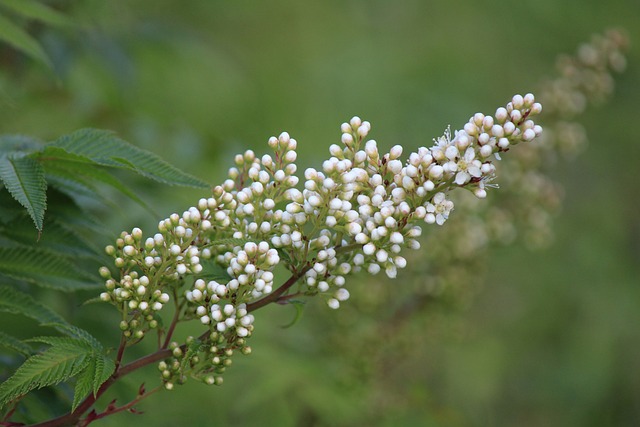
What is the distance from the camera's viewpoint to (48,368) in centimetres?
206

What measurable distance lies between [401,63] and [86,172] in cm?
643

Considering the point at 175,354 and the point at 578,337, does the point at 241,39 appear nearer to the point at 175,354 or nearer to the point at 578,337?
the point at 578,337

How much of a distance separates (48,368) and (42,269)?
24.8 inches

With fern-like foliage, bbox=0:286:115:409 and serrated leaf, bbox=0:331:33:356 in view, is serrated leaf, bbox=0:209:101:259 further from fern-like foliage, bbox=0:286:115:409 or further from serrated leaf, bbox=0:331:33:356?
fern-like foliage, bbox=0:286:115:409

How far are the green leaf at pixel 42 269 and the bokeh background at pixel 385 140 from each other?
53.3 inches

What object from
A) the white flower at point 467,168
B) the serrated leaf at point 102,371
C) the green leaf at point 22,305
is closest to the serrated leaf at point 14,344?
the green leaf at point 22,305

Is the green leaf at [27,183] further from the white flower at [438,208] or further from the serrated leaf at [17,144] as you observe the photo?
the white flower at [438,208]

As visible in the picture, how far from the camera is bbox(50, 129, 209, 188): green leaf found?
7.87ft

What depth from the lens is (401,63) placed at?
8.59 metres

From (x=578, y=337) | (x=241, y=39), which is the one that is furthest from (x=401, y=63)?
(x=578, y=337)

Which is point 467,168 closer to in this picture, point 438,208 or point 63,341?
point 438,208

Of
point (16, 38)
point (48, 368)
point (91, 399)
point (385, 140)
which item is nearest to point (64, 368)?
point (48, 368)

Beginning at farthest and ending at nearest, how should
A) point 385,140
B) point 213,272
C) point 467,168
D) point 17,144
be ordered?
1. point 385,140
2. point 17,144
3. point 213,272
4. point 467,168

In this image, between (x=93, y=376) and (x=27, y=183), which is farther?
(x=27, y=183)
